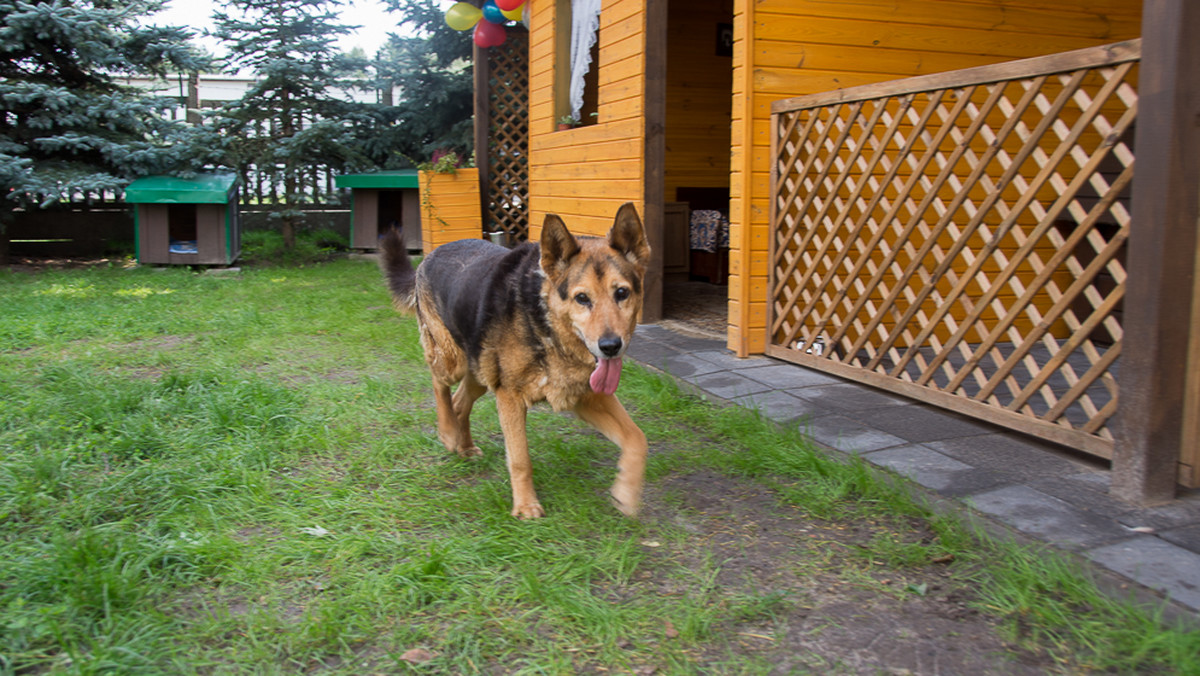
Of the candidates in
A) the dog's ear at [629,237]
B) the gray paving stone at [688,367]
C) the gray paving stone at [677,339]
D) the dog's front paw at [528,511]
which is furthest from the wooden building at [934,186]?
the dog's front paw at [528,511]

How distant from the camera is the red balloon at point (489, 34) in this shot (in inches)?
379

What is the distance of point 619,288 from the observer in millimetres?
2494

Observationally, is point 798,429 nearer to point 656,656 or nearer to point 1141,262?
point 1141,262

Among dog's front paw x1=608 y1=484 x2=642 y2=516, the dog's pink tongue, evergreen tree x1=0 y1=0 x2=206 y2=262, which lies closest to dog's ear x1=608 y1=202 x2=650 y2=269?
the dog's pink tongue

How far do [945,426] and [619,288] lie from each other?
1928 mm

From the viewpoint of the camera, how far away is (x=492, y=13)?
30.9ft

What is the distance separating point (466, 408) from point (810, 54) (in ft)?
10.9

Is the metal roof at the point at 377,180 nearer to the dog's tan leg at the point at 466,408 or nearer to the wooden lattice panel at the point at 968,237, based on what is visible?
the wooden lattice panel at the point at 968,237

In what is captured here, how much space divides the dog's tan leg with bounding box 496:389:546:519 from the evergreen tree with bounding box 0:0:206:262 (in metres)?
8.26

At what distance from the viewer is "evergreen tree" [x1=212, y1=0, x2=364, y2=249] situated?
33.2 ft

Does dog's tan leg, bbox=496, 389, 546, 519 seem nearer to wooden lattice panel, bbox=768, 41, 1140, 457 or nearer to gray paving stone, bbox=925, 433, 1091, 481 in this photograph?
gray paving stone, bbox=925, 433, 1091, 481

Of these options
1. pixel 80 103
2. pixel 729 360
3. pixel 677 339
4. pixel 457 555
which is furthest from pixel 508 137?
pixel 457 555

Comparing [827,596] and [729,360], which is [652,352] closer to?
[729,360]

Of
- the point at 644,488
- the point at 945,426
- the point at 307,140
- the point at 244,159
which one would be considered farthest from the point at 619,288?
the point at 244,159
